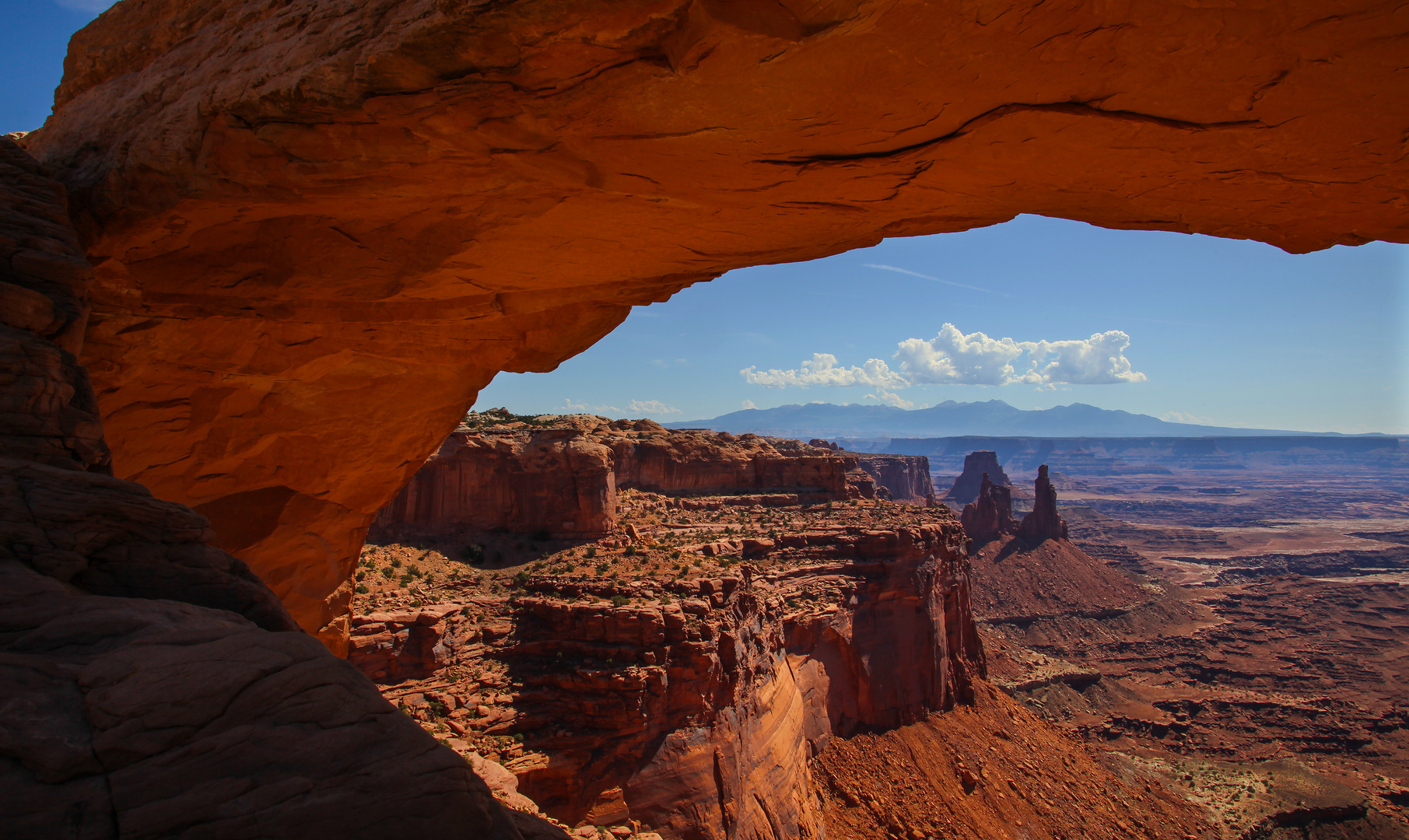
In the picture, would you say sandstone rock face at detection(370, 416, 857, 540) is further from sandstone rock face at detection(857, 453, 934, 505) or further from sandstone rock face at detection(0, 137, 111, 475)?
sandstone rock face at detection(857, 453, 934, 505)

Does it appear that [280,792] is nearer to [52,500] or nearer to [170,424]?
[52,500]

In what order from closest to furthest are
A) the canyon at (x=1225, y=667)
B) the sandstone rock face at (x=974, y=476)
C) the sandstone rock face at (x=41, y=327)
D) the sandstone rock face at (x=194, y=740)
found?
the sandstone rock face at (x=194, y=740)
the sandstone rock face at (x=41, y=327)
the canyon at (x=1225, y=667)
the sandstone rock face at (x=974, y=476)

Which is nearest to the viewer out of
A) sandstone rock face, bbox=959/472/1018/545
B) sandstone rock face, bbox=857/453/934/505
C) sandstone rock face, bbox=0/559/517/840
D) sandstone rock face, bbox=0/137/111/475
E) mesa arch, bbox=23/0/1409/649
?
sandstone rock face, bbox=0/559/517/840

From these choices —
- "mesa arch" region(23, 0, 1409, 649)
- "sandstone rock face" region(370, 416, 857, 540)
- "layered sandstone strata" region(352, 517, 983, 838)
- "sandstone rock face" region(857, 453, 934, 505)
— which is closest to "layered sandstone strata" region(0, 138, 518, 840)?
"mesa arch" region(23, 0, 1409, 649)

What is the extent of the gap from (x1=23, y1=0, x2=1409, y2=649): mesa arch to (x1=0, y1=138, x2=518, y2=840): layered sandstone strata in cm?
314

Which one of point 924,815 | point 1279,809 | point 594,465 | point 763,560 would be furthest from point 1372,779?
point 594,465

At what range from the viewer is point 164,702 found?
2.94 m

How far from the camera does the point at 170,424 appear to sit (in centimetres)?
930

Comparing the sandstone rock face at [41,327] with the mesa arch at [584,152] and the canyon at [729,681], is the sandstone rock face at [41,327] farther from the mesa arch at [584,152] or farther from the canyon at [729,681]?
the canyon at [729,681]

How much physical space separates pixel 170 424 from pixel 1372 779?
185ft

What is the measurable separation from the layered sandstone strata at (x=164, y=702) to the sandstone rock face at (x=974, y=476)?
152359 mm

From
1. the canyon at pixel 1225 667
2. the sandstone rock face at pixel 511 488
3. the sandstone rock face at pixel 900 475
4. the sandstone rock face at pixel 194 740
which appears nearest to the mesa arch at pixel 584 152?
the sandstone rock face at pixel 194 740

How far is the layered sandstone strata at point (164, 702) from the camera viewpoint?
8.55ft

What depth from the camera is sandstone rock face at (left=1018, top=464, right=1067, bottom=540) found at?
81688 mm
